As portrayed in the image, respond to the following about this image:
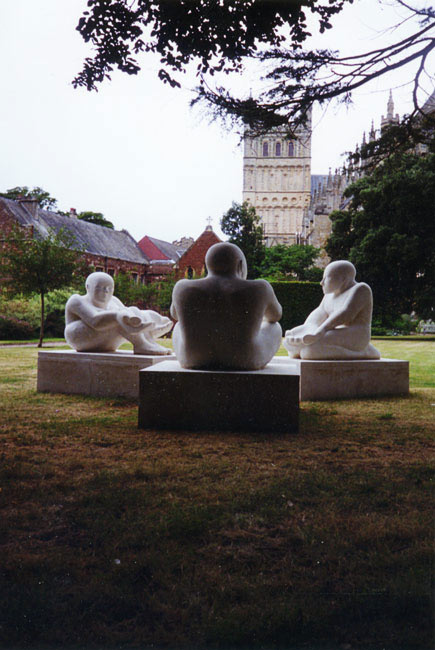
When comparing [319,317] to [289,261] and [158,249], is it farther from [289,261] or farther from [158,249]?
[158,249]

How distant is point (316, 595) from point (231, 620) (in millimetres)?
340

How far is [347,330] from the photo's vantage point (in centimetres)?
593

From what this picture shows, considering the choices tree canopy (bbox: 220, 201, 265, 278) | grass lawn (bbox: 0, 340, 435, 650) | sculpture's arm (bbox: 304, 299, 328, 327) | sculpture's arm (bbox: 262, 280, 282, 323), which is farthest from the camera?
tree canopy (bbox: 220, 201, 265, 278)

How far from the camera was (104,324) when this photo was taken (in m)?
5.90

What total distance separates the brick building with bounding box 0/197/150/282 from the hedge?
1090cm

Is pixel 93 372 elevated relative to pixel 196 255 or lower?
lower

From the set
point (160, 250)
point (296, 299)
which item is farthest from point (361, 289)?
point (160, 250)

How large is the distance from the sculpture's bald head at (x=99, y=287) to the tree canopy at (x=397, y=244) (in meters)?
18.2

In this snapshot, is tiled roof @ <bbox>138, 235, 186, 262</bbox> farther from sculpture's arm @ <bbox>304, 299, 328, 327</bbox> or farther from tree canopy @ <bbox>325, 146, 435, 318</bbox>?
sculpture's arm @ <bbox>304, 299, 328, 327</bbox>

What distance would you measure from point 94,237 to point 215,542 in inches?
1433

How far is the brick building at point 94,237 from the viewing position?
2916cm

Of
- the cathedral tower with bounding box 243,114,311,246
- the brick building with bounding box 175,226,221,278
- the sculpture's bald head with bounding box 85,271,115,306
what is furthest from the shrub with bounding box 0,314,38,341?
the cathedral tower with bounding box 243,114,311,246

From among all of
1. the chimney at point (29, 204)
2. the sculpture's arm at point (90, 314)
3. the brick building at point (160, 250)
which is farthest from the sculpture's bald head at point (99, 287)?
the brick building at point (160, 250)

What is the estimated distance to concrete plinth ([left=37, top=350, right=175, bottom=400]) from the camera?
5.77m
